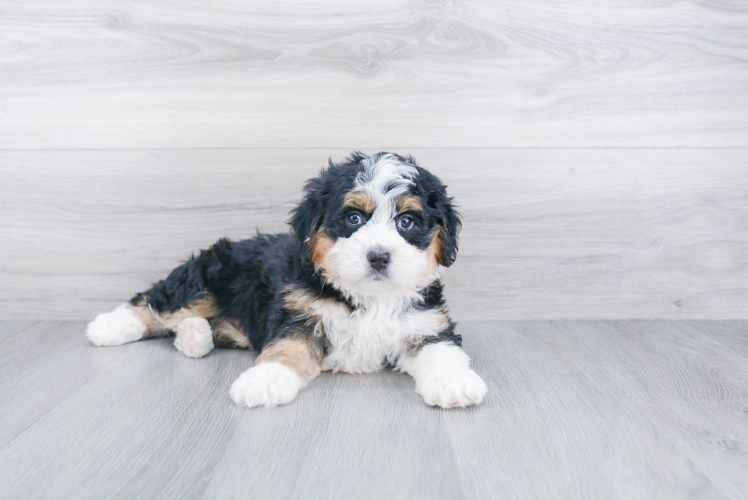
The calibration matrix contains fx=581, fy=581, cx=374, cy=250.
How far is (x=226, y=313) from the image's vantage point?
2570 millimetres

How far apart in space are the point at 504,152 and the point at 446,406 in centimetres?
147

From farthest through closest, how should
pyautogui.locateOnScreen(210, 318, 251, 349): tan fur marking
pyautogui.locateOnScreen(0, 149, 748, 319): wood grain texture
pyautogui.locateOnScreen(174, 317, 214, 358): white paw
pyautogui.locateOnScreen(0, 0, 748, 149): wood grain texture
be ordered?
pyautogui.locateOnScreen(0, 149, 748, 319): wood grain texture, pyautogui.locateOnScreen(0, 0, 748, 149): wood grain texture, pyautogui.locateOnScreen(210, 318, 251, 349): tan fur marking, pyautogui.locateOnScreen(174, 317, 214, 358): white paw

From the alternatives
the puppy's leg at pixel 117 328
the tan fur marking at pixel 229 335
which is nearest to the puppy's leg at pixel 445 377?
the tan fur marking at pixel 229 335

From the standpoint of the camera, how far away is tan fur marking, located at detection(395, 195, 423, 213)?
1985mm

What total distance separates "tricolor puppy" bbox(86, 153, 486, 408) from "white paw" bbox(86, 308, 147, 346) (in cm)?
25

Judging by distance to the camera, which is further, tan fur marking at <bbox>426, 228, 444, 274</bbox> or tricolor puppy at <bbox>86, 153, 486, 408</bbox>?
tan fur marking at <bbox>426, 228, 444, 274</bbox>

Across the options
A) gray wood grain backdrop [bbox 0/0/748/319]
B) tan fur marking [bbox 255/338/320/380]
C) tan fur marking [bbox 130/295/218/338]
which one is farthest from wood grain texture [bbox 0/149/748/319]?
tan fur marking [bbox 255/338/320/380]

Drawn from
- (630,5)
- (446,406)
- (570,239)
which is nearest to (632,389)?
(446,406)

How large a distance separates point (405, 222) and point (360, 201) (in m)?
0.18

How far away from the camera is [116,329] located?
2.55 meters

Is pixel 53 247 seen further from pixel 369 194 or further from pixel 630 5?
pixel 630 5

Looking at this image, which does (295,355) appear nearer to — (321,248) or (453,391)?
(321,248)

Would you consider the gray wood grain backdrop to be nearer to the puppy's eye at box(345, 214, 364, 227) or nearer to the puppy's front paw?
the puppy's eye at box(345, 214, 364, 227)

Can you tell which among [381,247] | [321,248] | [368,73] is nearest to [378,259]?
[381,247]
